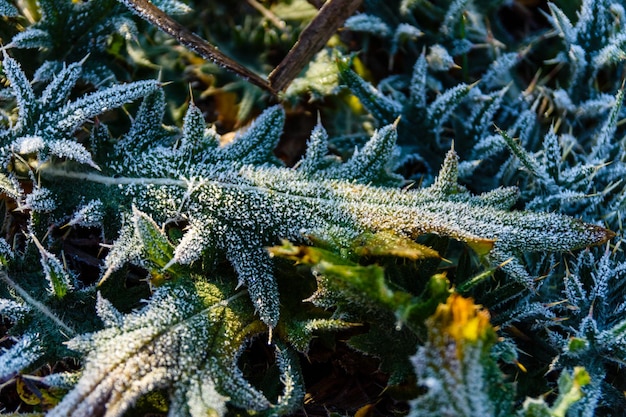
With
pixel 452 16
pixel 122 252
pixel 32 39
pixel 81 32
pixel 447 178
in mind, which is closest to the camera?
pixel 122 252

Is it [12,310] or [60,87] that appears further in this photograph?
[60,87]

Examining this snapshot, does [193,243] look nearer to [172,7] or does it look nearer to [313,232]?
[313,232]

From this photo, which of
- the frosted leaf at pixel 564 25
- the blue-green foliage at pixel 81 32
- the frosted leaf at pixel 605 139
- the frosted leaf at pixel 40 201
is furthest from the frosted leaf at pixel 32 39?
the frosted leaf at pixel 605 139

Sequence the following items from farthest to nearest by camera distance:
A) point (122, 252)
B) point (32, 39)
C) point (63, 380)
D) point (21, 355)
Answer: point (32, 39), point (122, 252), point (21, 355), point (63, 380)

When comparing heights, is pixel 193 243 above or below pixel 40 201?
above

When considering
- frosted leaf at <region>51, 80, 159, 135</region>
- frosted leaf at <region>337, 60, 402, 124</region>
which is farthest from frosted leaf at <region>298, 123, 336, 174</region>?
frosted leaf at <region>51, 80, 159, 135</region>

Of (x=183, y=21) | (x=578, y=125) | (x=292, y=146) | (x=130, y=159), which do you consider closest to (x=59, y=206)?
(x=130, y=159)

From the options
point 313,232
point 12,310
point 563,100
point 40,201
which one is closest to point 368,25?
point 563,100
